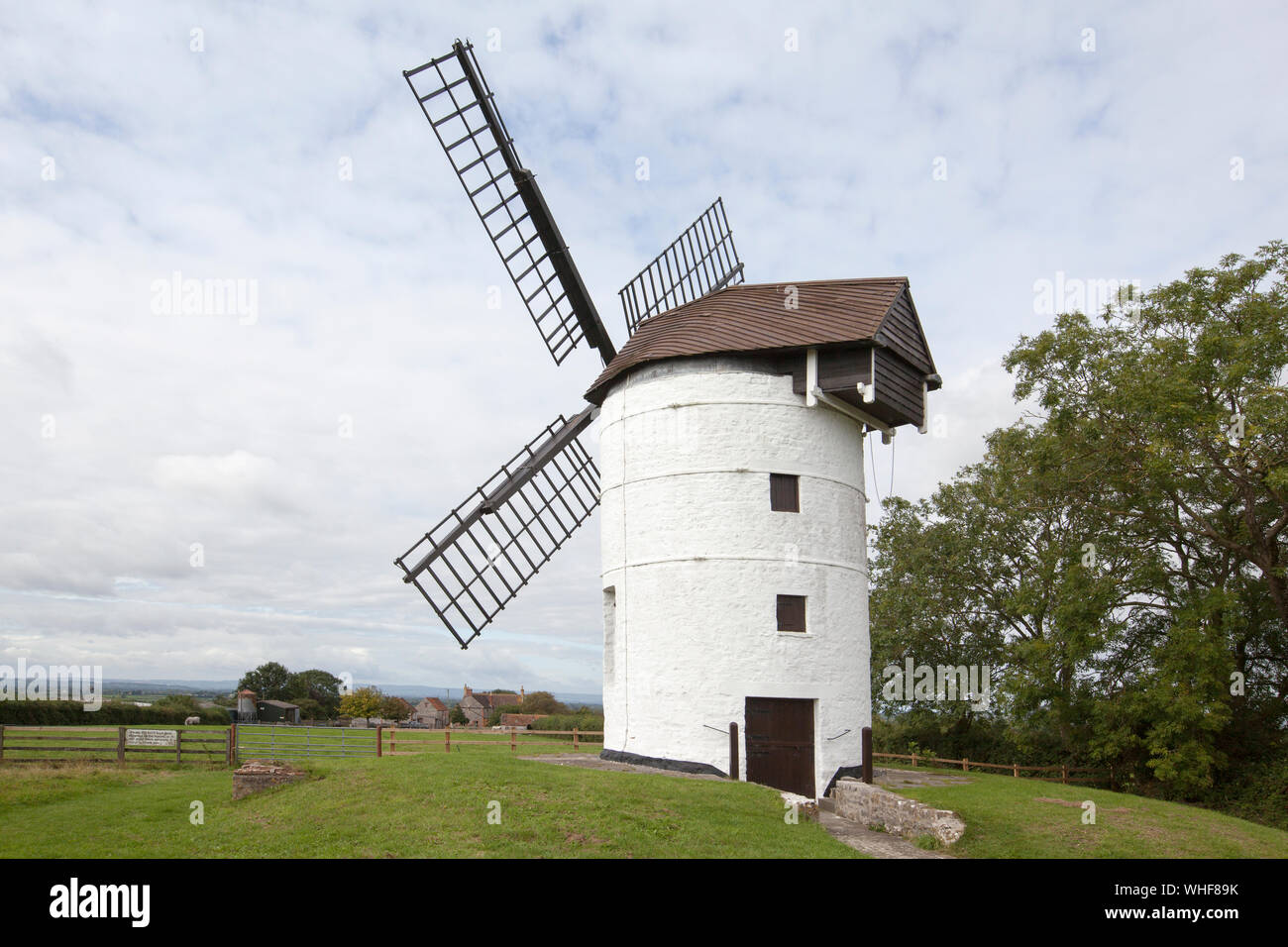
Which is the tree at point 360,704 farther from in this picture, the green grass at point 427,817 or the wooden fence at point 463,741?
the green grass at point 427,817

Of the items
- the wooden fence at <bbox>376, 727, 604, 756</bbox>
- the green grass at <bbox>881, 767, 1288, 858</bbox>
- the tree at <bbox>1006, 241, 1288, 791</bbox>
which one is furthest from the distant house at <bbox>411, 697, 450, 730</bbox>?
the green grass at <bbox>881, 767, 1288, 858</bbox>

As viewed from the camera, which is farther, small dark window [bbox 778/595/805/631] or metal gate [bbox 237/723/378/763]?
metal gate [bbox 237/723/378/763]

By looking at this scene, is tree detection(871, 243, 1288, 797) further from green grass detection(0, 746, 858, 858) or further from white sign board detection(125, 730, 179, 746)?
white sign board detection(125, 730, 179, 746)

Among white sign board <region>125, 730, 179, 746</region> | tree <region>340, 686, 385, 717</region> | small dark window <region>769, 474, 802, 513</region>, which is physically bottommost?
tree <region>340, 686, 385, 717</region>

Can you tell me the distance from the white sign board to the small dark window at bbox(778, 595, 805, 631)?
42.7 feet

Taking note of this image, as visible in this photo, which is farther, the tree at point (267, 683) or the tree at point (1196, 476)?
the tree at point (267, 683)

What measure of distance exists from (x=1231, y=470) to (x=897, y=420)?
9.10 metres

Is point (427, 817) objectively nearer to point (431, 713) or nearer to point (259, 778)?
point (259, 778)

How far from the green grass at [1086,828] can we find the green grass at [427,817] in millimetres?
2835

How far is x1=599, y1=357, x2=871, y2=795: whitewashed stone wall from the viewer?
1753 cm

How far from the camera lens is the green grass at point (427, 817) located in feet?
36.2

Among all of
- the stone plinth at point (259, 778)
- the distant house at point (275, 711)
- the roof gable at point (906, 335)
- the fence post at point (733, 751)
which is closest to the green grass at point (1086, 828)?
the fence post at point (733, 751)
